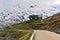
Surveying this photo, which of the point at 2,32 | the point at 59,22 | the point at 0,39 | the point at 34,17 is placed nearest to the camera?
the point at 0,39

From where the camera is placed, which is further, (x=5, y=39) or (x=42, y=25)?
(x=42, y=25)

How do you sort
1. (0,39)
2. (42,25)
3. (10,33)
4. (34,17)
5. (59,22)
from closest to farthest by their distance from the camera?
(0,39) < (10,33) < (59,22) < (42,25) < (34,17)

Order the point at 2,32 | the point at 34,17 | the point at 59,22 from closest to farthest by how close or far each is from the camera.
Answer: the point at 2,32 → the point at 59,22 → the point at 34,17

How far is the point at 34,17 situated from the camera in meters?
154

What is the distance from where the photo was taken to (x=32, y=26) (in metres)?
110

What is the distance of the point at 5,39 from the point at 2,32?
41.6 ft

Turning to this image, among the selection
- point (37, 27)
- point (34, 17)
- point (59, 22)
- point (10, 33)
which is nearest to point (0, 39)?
point (10, 33)

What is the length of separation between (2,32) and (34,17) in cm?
6936

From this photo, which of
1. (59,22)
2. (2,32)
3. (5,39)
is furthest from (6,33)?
(59,22)

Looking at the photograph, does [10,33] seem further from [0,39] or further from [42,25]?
[42,25]

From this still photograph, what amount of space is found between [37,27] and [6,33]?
2594 centimetres

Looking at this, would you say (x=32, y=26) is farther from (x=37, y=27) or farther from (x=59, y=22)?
(x=59, y=22)

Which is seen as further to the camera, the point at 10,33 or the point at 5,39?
the point at 10,33

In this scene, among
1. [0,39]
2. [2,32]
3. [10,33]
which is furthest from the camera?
[2,32]
